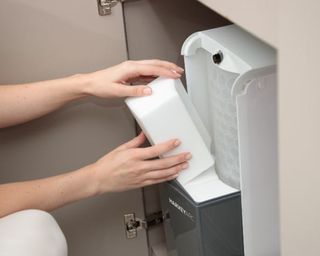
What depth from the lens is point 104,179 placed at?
37.2 inches

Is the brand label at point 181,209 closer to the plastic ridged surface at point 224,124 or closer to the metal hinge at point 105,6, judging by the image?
the plastic ridged surface at point 224,124

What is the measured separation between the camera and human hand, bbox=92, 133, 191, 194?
896 mm

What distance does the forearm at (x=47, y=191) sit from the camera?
3.03 feet

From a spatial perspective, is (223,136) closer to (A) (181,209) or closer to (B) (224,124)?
(B) (224,124)

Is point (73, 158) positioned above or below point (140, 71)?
below

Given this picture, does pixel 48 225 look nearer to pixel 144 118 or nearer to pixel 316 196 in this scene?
pixel 144 118

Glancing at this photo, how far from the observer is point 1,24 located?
3.28ft

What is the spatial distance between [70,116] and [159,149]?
292 millimetres

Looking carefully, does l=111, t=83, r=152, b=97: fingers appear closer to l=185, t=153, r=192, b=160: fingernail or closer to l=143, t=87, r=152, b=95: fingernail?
l=143, t=87, r=152, b=95: fingernail

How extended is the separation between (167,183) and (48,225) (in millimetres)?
227

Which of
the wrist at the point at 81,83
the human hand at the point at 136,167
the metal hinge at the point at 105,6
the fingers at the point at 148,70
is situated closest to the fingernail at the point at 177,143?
the human hand at the point at 136,167

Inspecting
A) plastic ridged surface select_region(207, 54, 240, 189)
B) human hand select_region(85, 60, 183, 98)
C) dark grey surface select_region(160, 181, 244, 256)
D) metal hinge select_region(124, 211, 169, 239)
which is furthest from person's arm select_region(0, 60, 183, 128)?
metal hinge select_region(124, 211, 169, 239)

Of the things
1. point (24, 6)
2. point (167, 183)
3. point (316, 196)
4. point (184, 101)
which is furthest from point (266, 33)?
point (24, 6)

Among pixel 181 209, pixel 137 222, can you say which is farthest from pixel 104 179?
pixel 137 222
